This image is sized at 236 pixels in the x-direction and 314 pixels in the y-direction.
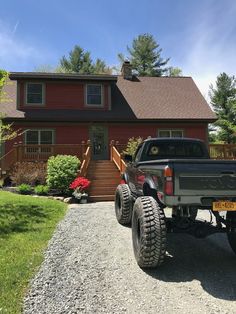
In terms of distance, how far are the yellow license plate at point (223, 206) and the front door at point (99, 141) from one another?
1723 cm

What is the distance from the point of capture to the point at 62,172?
1517 centimetres

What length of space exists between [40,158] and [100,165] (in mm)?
3224

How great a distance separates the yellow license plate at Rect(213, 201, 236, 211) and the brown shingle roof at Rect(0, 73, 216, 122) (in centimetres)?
1688

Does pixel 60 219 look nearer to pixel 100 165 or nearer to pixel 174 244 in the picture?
pixel 174 244

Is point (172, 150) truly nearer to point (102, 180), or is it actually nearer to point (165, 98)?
point (102, 180)

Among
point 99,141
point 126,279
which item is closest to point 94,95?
point 99,141

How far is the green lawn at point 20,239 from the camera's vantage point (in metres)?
4.75

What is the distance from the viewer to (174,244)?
24.6ft

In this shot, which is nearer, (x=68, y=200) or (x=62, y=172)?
(x=68, y=200)

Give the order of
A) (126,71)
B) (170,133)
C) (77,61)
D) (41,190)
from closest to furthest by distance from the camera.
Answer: (41,190), (170,133), (126,71), (77,61)

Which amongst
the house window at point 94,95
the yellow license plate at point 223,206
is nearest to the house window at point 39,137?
the house window at point 94,95

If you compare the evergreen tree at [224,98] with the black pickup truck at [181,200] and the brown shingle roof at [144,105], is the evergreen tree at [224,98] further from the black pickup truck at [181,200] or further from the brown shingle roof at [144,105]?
the black pickup truck at [181,200]

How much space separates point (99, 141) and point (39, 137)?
151 inches

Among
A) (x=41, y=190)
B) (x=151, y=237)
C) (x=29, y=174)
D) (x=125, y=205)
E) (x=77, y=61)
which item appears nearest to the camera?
(x=151, y=237)
